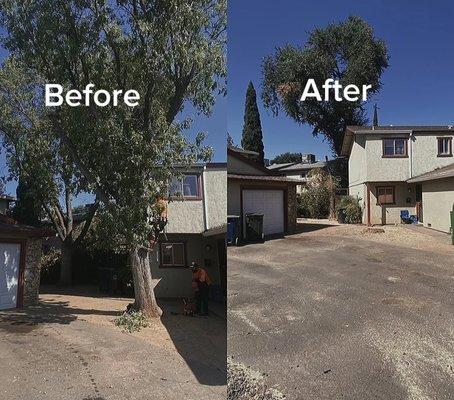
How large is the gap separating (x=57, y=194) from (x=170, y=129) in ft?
3.89

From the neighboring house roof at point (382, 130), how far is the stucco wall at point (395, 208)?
452 mm

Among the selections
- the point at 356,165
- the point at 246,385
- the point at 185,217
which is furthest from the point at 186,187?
the point at 356,165

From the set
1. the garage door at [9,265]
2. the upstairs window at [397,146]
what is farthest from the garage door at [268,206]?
the garage door at [9,265]

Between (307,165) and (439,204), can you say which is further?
(439,204)

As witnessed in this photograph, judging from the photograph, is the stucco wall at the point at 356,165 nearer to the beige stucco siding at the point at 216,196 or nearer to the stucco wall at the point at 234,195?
the beige stucco siding at the point at 216,196

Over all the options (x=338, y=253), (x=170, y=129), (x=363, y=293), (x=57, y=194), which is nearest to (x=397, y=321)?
(x=363, y=293)

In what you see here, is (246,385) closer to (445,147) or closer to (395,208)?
(395,208)

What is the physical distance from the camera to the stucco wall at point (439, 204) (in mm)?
3141

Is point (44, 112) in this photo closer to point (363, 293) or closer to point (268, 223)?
point (268, 223)

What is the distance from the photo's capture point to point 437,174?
10.9ft

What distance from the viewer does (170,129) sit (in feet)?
11.4

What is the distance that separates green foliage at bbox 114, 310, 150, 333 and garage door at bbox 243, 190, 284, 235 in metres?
1.30

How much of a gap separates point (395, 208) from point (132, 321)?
7.72 feet

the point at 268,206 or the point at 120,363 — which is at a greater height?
the point at 268,206
